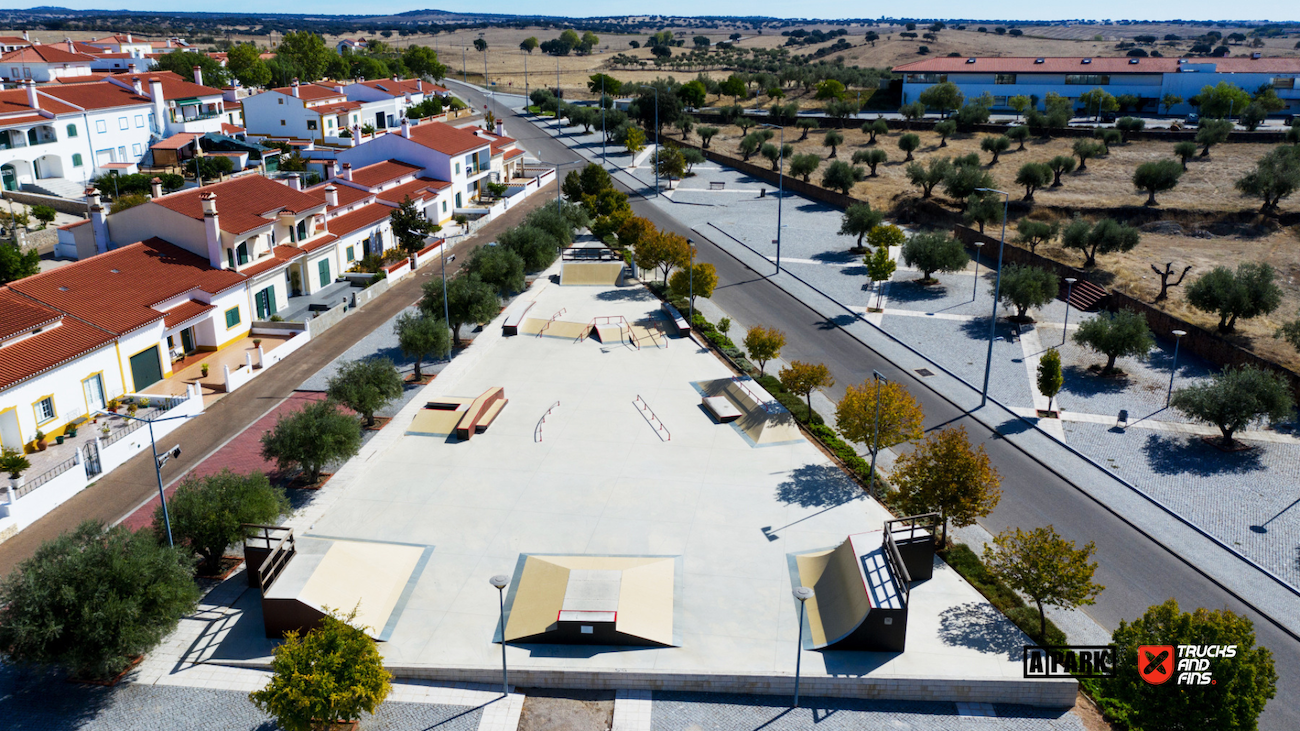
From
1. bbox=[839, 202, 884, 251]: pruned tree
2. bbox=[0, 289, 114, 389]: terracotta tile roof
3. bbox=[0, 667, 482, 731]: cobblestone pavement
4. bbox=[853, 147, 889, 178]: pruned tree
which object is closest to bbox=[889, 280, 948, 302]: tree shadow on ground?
bbox=[839, 202, 884, 251]: pruned tree

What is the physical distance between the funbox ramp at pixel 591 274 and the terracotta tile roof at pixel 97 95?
142ft

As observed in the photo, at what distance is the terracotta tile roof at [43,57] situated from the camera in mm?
89762

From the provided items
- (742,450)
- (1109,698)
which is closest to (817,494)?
(742,450)

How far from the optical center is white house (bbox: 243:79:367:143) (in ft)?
282

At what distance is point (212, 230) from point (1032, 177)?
201 ft

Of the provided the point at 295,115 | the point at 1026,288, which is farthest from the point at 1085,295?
the point at 295,115

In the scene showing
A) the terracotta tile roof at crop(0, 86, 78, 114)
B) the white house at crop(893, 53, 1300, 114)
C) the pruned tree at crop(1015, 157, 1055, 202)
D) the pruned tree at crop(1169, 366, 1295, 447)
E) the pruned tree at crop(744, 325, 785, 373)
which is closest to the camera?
the pruned tree at crop(1169, 366, 1295, 447)

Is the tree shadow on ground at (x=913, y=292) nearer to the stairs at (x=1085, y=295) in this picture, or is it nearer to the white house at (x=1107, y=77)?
the stairs at (x=1085, y=295)

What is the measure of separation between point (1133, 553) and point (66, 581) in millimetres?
29798

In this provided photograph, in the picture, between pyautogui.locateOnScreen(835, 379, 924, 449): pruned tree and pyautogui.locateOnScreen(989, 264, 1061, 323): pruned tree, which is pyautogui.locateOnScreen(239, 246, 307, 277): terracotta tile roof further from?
pyautogui.locateOnScreen(989, 264, 1061, 323): pruned tree

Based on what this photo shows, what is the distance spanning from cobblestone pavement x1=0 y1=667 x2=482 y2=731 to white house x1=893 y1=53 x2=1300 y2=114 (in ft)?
378

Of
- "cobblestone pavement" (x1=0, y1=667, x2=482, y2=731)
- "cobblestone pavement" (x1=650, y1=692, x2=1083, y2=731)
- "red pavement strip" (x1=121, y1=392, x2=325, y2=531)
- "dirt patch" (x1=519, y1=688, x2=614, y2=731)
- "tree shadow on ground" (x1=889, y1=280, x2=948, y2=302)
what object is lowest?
"cobblestone pavement" (x1=650, y1=692, x2=1083, y2=731)

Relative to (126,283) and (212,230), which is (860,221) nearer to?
(212,230)

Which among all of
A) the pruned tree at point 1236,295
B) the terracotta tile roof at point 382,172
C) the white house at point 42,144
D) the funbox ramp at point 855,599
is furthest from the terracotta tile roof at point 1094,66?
the funbox ramp at point 855,599
